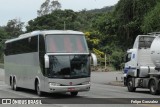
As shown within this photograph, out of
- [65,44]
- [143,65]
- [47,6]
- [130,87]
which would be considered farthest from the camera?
[47,6]

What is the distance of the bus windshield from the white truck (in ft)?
18.2

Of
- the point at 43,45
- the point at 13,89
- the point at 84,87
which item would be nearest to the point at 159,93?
the point at 84,87

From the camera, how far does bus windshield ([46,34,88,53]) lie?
23.2 meters

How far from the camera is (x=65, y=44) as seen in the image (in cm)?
2336

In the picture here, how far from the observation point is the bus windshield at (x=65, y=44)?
23172 millimetres

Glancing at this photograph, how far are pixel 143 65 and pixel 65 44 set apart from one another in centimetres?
801

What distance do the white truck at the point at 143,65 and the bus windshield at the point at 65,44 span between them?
556cm

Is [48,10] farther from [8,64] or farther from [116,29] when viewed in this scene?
[8,64]

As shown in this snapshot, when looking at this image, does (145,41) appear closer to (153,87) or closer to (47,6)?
(153,87)

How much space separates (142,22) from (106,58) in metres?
39.2

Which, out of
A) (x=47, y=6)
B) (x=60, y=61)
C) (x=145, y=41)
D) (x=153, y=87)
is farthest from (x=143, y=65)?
(x=47, y=6)

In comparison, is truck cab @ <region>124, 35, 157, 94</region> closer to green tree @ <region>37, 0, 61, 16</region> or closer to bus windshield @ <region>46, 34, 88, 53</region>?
bus windshield @ <region>46, 34, 88, 53</region>

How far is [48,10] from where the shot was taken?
145 m

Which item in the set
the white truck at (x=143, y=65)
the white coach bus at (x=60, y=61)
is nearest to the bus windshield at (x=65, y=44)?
the white coach bus at (x=60, y=61)
